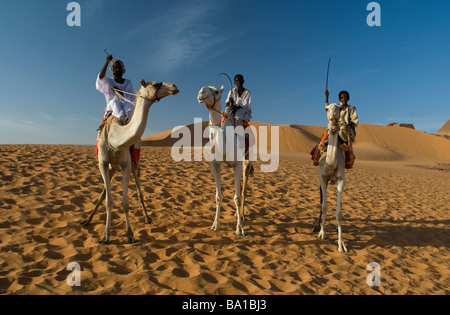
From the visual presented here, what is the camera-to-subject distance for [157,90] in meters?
3.87

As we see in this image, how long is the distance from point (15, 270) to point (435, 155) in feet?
187

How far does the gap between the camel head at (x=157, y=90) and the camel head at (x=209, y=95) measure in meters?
0.80

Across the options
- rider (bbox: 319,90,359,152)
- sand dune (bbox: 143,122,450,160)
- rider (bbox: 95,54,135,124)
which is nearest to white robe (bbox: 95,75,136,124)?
rider (bbox: 95,54,135,124)

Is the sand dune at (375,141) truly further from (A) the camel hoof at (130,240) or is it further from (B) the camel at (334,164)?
(A) the camel hoof at (130,240)

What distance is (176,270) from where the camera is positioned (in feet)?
11.9

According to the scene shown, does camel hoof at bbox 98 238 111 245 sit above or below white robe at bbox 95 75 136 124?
below

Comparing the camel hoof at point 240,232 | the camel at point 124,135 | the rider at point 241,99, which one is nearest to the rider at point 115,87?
the camel at point 124,135

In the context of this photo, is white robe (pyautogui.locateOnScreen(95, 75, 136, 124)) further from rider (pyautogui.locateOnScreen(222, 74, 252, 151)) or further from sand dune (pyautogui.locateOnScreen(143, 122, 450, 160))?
sand dune (pyautogui.locateOnScreen(143, 122, 450, 160))

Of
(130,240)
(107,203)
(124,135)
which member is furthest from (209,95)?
(130,240)

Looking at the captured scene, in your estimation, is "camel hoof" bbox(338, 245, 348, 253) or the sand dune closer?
"camel hoof" bbox(338, 245, 348, 253)

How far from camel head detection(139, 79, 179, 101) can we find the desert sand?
2.29 meters

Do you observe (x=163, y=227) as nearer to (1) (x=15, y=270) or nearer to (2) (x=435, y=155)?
(1) (x=15, y=270)

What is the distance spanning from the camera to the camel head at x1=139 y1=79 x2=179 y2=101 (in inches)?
152
